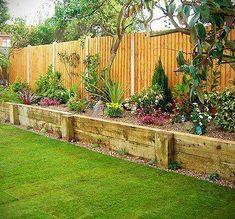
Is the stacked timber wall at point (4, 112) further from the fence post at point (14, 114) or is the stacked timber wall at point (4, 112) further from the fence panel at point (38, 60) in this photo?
the fence panel at point (38, 60)

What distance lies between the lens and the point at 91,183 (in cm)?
422

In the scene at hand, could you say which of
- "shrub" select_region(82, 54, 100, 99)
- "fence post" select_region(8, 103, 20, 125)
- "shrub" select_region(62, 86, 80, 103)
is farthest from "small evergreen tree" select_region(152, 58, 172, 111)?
"fence post" select_region(8, 103, 20, 125)

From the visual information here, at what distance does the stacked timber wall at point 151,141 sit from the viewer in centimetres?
423

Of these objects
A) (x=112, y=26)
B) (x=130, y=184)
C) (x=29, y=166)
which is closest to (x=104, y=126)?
(x=29, y=166)

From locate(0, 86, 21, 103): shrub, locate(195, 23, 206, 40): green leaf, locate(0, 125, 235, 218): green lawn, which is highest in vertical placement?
locate(195, 23, 206, 40): green leaf

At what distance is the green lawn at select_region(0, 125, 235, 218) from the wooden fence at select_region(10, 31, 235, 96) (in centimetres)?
243

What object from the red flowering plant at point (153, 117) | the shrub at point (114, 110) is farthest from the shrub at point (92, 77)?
the red flowering plant at point (153, 117)

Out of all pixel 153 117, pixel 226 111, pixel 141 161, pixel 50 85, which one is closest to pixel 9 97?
pixel 50 85

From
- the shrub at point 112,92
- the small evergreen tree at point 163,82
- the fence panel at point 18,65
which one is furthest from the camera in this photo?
the fence panel at point 18,65

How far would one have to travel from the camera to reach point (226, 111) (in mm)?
5203

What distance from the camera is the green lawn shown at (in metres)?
3.33

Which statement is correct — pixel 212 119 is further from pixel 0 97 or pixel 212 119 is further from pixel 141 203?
pixel 0 97

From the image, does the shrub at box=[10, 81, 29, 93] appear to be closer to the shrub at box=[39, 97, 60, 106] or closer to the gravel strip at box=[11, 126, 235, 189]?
the shrub at box=[39, 97, 60, 106]

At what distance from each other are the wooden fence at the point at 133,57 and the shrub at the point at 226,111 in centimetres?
57
